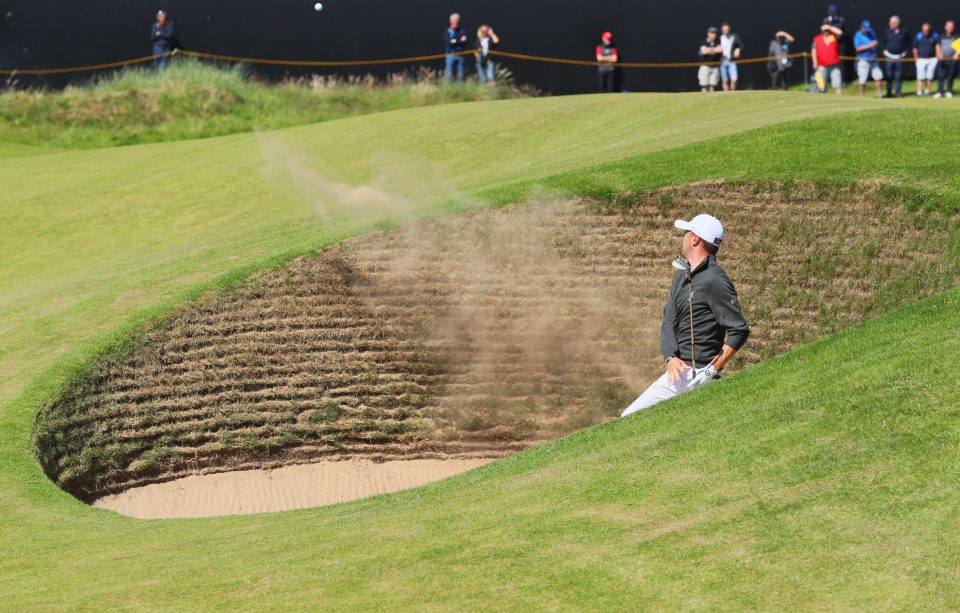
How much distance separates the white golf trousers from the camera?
11250 millimetres

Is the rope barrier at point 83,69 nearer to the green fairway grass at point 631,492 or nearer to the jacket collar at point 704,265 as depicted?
the green fairway grass at point 631,492

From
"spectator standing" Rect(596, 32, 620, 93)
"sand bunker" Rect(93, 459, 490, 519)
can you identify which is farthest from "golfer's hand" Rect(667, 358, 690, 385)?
"spectator standing" Rect(596, 32, 620, 93)

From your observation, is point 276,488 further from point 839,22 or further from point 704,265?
point 839,22

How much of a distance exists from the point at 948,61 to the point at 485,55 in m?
11.9


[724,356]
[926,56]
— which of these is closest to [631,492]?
[724,356]

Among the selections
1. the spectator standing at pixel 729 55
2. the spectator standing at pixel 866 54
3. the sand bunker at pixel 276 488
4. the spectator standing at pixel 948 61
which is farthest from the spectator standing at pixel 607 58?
the sand bunker at pixel 276 488

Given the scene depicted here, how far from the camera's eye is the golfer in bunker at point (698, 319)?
10.9 m

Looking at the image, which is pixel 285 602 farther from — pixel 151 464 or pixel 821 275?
pixel 821 275

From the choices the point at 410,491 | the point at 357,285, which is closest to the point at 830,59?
the point at 357,285

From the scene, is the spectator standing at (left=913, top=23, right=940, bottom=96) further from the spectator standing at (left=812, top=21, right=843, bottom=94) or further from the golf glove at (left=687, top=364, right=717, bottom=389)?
the golf glove at (left=687, top=364, right=717, bottom=389)

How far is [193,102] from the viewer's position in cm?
3372

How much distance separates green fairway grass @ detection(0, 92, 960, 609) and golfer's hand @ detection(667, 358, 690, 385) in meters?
0.52

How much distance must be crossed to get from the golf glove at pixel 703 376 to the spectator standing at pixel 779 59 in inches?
919

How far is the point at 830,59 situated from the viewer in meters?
31.0
